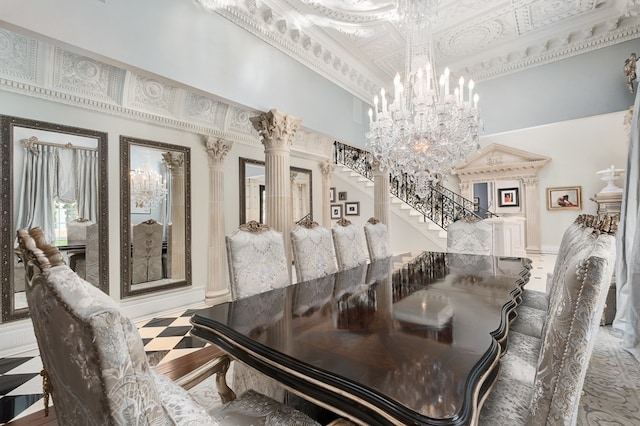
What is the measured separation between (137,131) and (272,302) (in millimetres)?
3414

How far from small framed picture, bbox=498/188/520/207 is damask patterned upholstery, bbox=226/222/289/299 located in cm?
853

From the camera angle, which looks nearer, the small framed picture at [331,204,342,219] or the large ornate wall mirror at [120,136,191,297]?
the large ornate wall mirror at [120,136,191,297]

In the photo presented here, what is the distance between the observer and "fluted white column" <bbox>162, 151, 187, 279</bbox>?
13.6ft

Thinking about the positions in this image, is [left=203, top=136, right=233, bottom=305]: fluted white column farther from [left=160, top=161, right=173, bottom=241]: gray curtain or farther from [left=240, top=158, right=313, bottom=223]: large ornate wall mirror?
[left=160, top=161, right=173, bottom=241]: gray curtain

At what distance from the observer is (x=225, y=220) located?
473 cm

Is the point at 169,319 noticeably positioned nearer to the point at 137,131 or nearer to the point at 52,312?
the point at 137,131

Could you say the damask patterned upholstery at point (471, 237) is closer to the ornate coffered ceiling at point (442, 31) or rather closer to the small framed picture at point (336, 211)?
the ornate coffered ceiling at point (442, 31)

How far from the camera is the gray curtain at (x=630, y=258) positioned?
95.3 inches

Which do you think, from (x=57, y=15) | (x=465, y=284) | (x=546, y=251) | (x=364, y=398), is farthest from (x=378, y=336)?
(x=546, y=251)

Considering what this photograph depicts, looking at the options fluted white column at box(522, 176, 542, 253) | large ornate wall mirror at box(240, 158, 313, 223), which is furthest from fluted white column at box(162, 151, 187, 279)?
fluted white column at box(522, 176, 542, 253)

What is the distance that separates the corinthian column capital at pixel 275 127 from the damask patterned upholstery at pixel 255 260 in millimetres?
1536

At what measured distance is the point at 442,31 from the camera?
177 inches

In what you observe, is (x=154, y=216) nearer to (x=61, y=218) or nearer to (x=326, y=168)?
(x=61, y=218)

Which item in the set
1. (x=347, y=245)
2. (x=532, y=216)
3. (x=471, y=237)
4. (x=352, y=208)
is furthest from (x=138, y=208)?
(x=532, y=216)
